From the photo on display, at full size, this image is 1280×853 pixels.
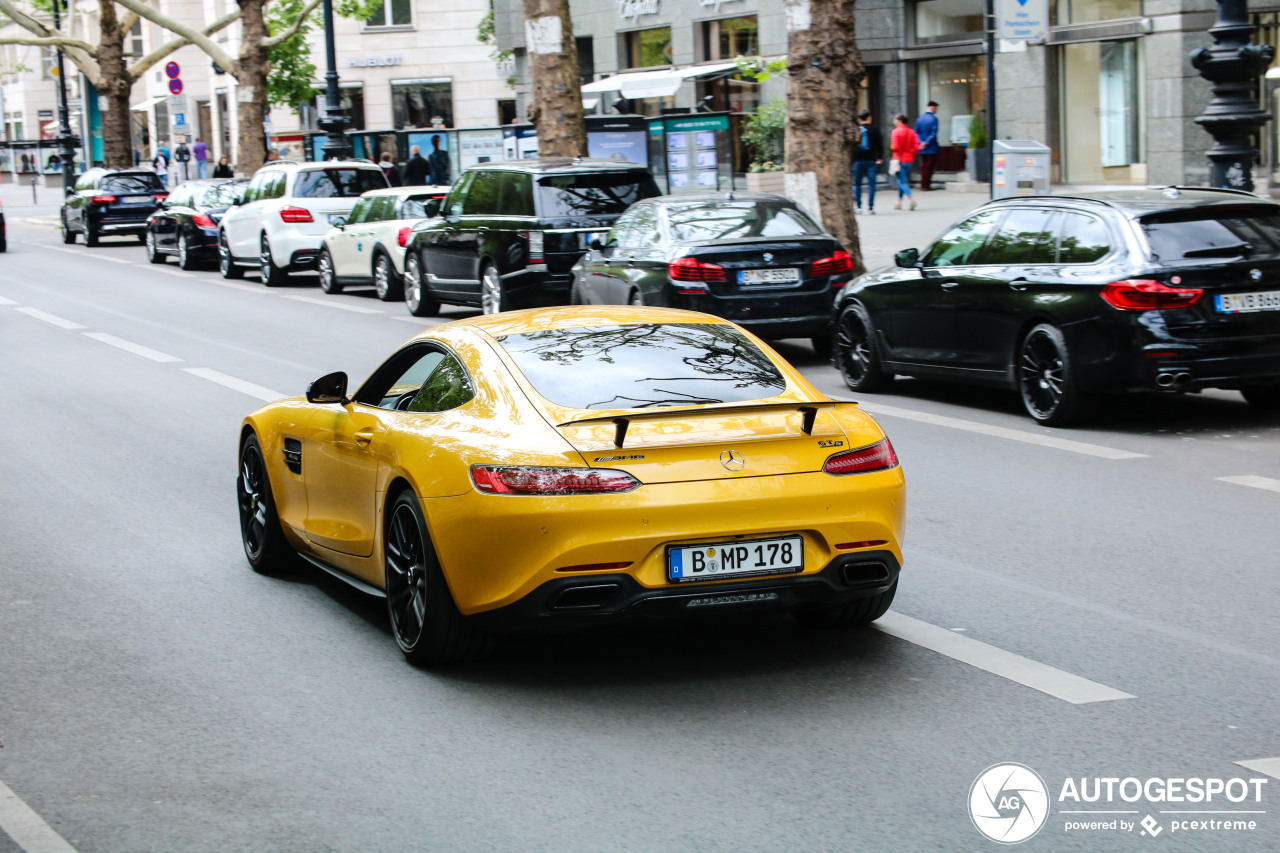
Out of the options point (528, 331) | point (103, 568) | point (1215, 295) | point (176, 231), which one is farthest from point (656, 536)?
point (176, 231)

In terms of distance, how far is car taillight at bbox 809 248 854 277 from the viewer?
49.8 ft

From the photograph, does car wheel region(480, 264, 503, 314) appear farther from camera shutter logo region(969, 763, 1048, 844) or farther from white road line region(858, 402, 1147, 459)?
camera shutter logo region(969, 763, 1048, 844)

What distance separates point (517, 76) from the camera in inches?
2084

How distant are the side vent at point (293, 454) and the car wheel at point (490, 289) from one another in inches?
454

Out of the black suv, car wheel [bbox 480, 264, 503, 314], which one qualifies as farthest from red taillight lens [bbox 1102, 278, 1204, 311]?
car wheel [bbox 480, 264, 503, 314]

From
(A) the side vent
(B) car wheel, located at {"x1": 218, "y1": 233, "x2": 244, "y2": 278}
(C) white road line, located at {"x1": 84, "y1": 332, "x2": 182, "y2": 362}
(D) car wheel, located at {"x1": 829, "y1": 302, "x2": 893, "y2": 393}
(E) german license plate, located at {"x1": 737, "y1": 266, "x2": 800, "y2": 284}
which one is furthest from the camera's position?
(B) car wheel, located at {"x1": 218, "y1": 233, "x2": 244, "y2": 278}

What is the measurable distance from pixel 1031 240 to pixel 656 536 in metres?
7.19

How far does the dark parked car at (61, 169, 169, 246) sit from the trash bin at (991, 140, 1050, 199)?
22.1 metres

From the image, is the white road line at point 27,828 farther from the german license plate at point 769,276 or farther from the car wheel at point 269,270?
the car wheel at point 269,270

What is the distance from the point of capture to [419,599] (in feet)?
20.5

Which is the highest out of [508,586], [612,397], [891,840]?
[612,397]

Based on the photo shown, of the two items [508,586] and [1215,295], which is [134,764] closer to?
[508,586]

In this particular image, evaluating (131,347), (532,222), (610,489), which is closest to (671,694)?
(610,489)

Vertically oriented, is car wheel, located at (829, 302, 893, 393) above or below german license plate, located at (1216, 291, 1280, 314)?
below
